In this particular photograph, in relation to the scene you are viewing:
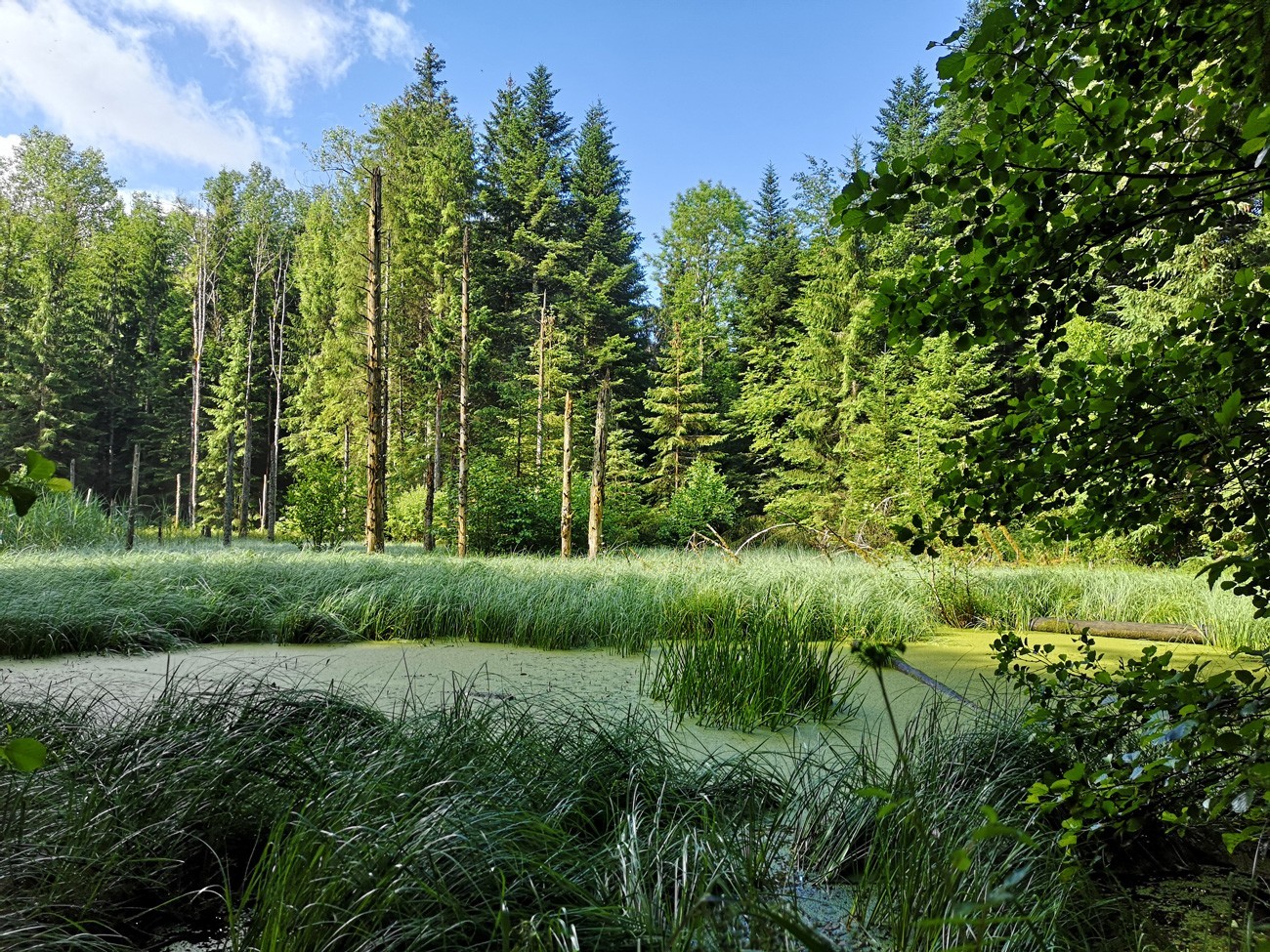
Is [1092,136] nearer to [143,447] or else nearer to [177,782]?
[177,782]

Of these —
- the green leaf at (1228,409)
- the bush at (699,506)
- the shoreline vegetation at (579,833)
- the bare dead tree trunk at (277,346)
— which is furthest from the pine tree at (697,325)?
the green leaf at (1228,409)

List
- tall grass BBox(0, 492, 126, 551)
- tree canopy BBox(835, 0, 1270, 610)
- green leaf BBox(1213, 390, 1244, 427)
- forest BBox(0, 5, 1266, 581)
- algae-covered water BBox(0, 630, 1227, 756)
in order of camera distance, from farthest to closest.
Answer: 1. forest BBox(0, 5, 1266, 581)
2. tall grass BBox(0, 492, 126, 551)
3. algae-covered water BBox(0, 630, 1227, 756)
4. tree canopy BBox(835, 0, 1270, 610)
5. green leaf BBox(1213, 390, 1244, 427)

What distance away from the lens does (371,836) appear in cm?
155

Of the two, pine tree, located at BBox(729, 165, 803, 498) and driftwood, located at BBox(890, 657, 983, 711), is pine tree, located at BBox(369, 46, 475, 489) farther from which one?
driftwood, located at BBox(890, 657, 983, 711)

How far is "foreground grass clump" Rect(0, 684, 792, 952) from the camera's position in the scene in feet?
4.39

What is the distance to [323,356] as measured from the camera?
67.9ft

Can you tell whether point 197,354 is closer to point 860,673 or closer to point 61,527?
point 61,527

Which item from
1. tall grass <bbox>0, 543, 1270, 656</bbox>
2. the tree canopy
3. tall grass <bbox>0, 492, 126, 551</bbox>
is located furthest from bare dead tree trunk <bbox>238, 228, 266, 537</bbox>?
the tree canopy

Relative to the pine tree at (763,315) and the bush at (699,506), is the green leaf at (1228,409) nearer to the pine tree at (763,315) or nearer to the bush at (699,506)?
the bush at (699,506)

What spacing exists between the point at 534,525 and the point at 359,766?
41.7 feet

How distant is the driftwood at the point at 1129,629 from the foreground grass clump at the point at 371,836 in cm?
519

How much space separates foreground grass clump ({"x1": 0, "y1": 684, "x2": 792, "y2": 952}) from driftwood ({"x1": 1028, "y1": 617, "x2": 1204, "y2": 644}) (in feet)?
17.0

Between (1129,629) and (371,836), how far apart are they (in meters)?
6.73

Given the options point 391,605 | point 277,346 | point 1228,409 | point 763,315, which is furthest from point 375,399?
point 277,346
